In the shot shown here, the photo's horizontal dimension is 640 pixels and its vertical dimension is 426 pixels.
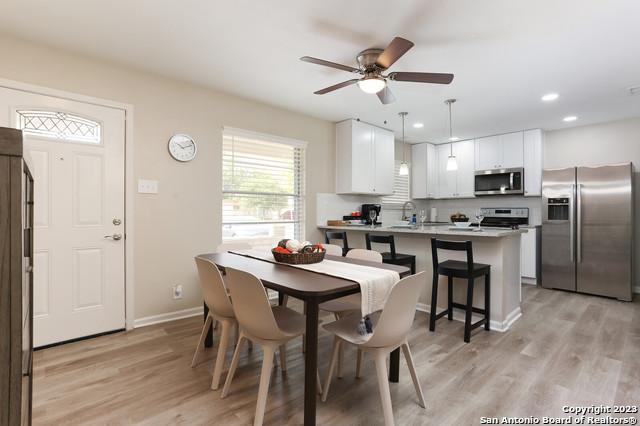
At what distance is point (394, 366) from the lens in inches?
84.2

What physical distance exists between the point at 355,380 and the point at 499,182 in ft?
15.2

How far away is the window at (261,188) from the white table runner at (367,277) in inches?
76.3

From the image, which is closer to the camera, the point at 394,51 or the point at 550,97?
the point at 394,51

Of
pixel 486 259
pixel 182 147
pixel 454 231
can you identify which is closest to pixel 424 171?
pixel 454 231

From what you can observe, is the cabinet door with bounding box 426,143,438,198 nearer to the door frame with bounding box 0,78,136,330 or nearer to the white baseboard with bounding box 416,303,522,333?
the white baseboard with bounding box 416,303,522,333

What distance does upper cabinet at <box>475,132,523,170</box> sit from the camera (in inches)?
208

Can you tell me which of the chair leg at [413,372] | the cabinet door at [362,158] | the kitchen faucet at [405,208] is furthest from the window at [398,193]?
the chair leg at [413,372]

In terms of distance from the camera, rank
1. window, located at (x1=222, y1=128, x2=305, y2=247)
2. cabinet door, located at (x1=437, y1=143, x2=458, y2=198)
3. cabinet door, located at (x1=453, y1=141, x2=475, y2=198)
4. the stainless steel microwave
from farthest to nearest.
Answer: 1. cabinet door, located at (x1=437, y1=143, x2=458, y2=198)
2. cabinet door, located at (x1=453, y1=141, x2=475, y2=198)
3. the stainless steel microwave
4. window, located at (x1=222, y1=128, x2=305, y2=247)

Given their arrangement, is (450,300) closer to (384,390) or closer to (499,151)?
(384,390)

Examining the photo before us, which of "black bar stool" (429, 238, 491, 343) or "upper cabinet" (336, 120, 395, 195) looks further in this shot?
"upper cabinet" (336, 120, 395, 195)

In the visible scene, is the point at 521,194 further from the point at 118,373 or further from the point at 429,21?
the point at 118,373

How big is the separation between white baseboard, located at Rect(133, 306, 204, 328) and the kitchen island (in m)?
2.20

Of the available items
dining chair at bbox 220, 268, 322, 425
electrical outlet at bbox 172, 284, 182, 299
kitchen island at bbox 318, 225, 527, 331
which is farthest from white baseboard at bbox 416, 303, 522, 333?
electrical outlet at bbox 172, 284, 182, 299

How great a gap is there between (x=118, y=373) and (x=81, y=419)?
50 centimetres
